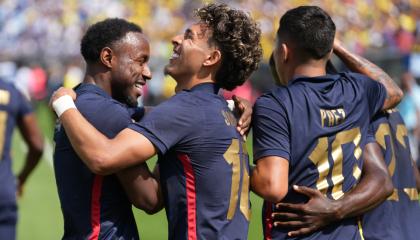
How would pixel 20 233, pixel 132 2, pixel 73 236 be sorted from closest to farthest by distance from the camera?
pixel 73 236, pixel 20 233, pixel 132 2

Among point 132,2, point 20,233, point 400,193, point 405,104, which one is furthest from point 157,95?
point 400,193

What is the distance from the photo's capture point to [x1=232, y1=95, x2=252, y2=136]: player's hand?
158 inches

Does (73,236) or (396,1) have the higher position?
(73,236)

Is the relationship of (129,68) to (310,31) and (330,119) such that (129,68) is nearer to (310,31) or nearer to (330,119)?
(310,31)

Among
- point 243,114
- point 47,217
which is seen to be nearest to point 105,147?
point 243,114

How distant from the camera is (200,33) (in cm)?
403

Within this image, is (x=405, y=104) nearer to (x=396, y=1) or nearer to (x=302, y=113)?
(x=396, y=1)

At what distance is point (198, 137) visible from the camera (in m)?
3.77

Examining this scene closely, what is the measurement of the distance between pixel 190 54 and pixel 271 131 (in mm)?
562

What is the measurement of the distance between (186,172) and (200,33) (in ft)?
2.41

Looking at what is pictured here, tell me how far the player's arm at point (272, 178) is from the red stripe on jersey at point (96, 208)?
0.76 m

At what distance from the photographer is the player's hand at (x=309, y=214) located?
401 centimetres

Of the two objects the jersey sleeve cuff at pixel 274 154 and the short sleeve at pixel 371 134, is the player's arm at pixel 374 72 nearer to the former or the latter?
the short sleeve at pixel 371 134

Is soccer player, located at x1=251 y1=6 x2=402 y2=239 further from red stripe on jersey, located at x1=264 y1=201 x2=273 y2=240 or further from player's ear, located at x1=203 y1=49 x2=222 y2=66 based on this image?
player's ear, located at x1=203 y1=49 x2=222 y2=66
